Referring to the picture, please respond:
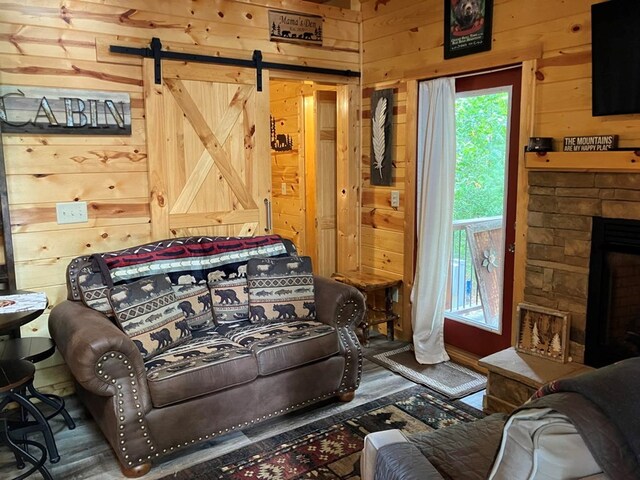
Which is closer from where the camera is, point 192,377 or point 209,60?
point 192,377

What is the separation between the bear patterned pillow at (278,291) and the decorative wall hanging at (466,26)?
1909 mm

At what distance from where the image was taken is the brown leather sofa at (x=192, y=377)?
2.48 m

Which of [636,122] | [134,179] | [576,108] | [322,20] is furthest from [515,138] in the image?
[134,179]

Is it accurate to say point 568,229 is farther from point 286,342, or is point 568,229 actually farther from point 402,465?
point 402,465

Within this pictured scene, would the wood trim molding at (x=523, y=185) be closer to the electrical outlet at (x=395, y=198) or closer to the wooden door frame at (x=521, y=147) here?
the wooden door frame at (x=521, y=147)

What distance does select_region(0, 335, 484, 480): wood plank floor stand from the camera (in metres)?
2.62

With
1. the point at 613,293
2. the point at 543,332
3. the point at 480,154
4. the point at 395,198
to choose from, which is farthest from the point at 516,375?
the point at 395,198

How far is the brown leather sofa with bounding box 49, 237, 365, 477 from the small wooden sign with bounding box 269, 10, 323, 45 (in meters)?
1.86

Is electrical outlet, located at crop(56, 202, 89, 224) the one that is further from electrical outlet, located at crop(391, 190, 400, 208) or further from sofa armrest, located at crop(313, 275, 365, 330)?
electrical outlet, located at crop(391, 190, 400, 208)

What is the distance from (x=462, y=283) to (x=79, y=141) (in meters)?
2.89

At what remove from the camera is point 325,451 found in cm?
276

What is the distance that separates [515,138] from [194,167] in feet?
7.37

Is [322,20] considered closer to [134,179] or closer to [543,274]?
[134,179]

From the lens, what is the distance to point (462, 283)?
4027mm
